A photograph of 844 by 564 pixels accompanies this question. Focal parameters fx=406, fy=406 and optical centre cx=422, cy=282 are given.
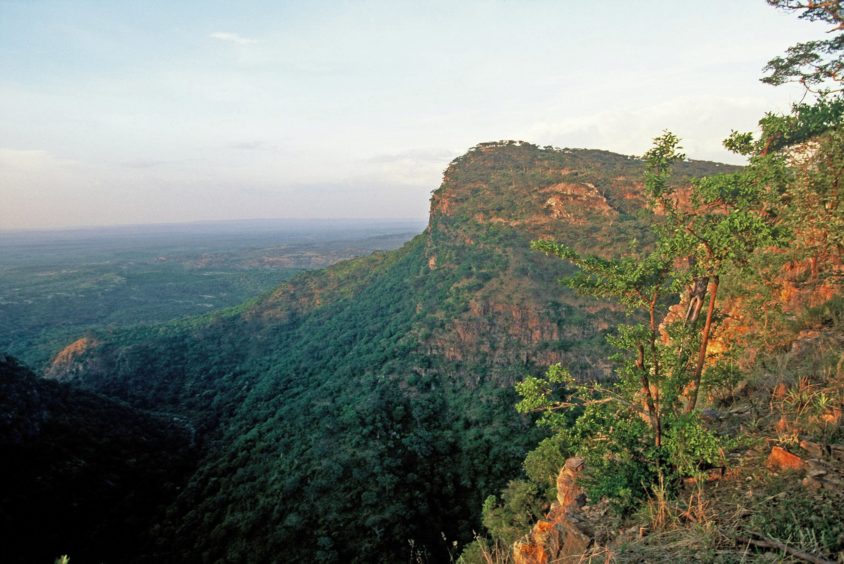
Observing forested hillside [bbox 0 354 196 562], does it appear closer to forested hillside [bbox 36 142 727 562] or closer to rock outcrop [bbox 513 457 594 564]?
forested hillside [bbox 36 142 727 562]

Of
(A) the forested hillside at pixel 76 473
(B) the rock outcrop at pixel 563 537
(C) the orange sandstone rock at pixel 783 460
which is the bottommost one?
(A) the forested hillside at pixel 76 473

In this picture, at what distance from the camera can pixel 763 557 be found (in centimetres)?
408

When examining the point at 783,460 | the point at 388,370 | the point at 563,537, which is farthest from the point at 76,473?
the point at 783,460

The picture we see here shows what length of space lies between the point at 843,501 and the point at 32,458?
3271 cm

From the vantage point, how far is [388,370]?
109 feet

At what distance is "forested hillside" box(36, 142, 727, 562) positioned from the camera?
21.1m

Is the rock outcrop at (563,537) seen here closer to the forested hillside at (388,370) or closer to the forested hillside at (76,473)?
the forested hillside at (388,370)

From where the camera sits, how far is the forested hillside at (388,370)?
69.3ft

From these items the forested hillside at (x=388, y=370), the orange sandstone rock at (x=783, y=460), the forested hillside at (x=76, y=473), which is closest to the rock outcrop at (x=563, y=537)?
the orange sandstone rock at (x=783, y=460)

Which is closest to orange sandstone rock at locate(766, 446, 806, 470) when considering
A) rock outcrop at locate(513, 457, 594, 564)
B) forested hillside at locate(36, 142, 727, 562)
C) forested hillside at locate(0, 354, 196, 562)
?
rock outcrop at locate(513, 457, 594, 564)

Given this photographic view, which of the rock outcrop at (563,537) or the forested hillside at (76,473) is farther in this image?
the forested hillside at (76,473)

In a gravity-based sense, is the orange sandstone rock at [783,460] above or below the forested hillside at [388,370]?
above

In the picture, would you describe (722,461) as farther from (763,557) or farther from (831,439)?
(763,557)

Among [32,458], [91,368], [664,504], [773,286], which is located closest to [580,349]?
[773,286]
